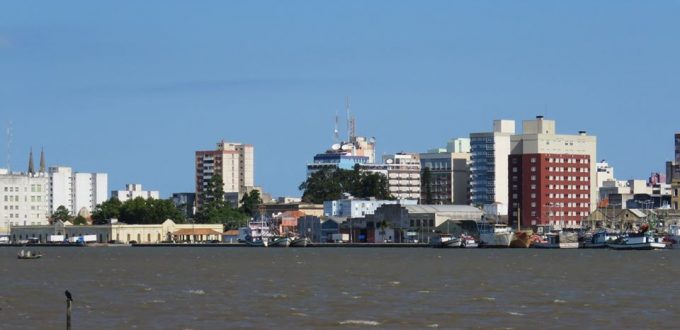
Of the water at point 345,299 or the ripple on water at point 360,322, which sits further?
the water at point 345,299

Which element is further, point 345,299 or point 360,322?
point 345,299

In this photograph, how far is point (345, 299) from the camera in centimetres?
9619

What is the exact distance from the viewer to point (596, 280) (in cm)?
12281

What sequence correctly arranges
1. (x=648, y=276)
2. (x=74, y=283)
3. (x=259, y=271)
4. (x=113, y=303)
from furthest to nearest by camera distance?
(x=259, y=271), (x=648, y=276), (x=74, y=283), (x=113, y=303)

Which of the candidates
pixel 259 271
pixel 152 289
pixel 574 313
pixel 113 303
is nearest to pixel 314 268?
pixel 259 271

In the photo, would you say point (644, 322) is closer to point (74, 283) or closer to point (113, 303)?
point (113, 303)

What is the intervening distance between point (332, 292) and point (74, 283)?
2479 cm

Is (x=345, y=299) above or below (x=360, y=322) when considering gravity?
above

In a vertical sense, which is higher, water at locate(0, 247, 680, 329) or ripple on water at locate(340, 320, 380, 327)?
water at locate(0, 247, 680, 329)

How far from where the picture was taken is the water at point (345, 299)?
79250mm

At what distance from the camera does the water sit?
79.2 metres

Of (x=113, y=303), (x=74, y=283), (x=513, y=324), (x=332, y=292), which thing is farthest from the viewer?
(x=74, y=283)

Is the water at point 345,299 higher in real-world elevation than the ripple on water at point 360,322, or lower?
higher

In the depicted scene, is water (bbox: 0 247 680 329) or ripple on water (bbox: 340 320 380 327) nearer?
ripple on water (bbox: 340 320 380 327)
